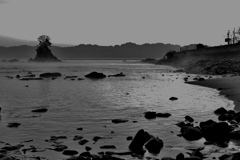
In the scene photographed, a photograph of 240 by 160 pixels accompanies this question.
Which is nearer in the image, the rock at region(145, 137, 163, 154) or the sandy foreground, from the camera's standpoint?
the rock at region(145, 137, 163, 154)

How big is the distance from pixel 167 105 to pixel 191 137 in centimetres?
977

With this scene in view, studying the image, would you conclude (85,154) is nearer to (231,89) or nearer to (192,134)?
(192,134)

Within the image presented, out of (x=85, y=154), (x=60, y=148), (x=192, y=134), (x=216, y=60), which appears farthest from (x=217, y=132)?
(x=216, y=60)

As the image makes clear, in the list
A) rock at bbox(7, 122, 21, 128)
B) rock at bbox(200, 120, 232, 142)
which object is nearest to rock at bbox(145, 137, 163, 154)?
rock at bbox(200, 120, 232, 142)

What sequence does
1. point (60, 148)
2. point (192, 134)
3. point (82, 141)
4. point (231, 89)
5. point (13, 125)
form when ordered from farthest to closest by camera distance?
1. point (231, 89)
2. point (13, 125)
3. point (192, 134)
4. point (82, 141)
5. point (60, 148)

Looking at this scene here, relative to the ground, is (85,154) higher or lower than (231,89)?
lower

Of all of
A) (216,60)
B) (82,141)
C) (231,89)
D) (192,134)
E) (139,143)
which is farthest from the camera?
(216,60)

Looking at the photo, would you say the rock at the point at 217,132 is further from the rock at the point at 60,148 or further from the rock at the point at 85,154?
the rock at the point at 60,148

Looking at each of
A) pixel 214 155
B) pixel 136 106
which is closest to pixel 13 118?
pixel 136 106

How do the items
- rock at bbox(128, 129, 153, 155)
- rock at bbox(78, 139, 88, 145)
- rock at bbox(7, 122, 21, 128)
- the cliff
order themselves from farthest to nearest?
the cliff → rock at bbox(7, 122, 21, 128) → rock at bbox(78, 139, 88, 145) → rock at bbox(128, 129, 153, 155)

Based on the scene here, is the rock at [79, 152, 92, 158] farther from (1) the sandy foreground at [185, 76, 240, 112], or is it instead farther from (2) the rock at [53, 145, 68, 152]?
(1) the sandy foreground at [185, 76, 240, 112]

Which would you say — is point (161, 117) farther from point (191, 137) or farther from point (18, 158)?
point (18, 158)

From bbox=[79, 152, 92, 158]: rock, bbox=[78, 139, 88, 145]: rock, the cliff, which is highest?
the cliff

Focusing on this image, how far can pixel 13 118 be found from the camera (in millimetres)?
17125
